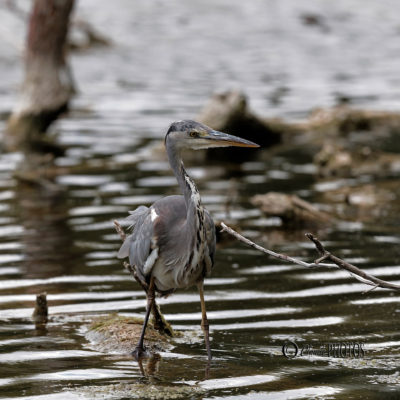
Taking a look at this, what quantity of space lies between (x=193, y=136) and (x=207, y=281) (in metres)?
2.69

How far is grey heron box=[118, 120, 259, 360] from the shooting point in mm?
6453

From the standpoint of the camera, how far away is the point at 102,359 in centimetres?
662

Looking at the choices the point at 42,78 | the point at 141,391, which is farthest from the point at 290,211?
the point at 42,78

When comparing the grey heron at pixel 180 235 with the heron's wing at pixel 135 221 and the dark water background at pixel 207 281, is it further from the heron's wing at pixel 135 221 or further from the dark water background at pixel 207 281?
the dark water background at pixel 207 281

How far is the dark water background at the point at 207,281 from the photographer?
623 cm

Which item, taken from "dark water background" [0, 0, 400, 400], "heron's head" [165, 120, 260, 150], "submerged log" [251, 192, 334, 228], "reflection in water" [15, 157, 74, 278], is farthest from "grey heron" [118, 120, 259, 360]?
"submerged log" [251, 192, 334, 228]

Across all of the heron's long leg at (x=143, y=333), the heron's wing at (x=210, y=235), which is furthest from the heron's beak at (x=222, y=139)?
the heron's long leg at (x=143, y=333)

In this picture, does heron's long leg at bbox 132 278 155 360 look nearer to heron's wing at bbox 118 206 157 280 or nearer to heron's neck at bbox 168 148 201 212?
heron's wing at bbox 118 206 157 280

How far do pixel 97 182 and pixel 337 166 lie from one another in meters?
3.74

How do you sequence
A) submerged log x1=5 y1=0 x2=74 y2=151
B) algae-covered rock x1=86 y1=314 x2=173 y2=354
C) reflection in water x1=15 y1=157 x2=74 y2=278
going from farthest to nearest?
submerged log x1=5 y1=0 x2=74 y2=151
reflection in water x1=15 y1=157 x2=74 y2=278
algae-covered rock x1=86 y1=314 x2=173 y2=354

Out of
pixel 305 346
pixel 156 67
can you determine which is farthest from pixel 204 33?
pixel 305 346

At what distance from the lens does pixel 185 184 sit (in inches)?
258

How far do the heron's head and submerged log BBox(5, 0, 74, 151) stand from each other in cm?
973

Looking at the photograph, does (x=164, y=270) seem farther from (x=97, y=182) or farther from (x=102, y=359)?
(x=97, y=182)
